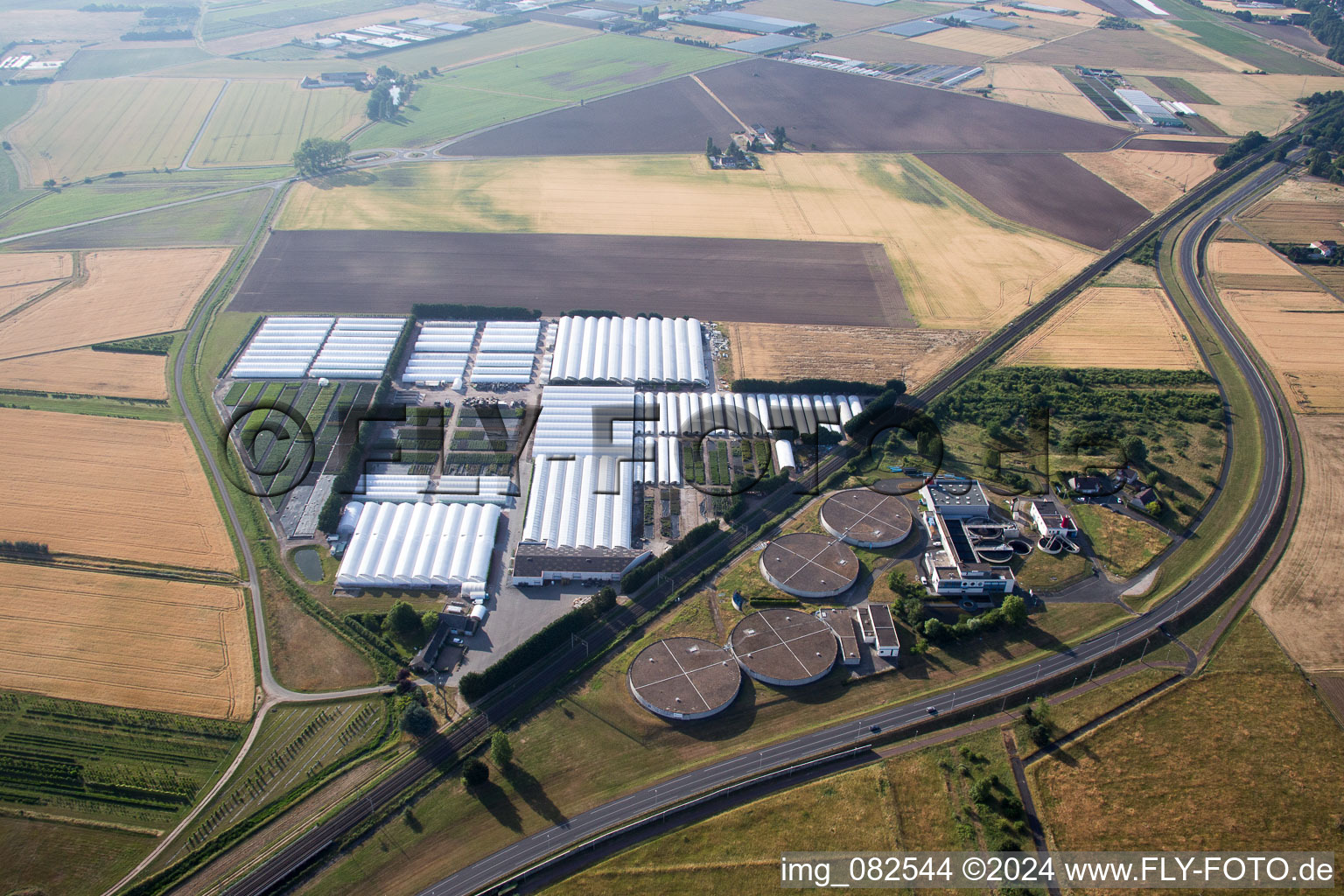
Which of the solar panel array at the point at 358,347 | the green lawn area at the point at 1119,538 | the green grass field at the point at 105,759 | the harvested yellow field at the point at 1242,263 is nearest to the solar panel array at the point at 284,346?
the solar panel array at the point at 358,347

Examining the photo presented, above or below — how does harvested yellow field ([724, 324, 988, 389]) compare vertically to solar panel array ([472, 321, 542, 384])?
above

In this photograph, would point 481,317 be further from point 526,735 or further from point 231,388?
point 526,735

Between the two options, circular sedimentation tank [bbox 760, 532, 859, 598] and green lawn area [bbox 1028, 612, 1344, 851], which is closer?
green lawn area [bbox 1028, 612, 1344, 851]

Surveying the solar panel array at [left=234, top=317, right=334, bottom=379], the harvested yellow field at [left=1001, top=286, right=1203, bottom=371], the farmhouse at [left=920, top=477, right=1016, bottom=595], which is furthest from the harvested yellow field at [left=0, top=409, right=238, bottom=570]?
the harvested yellow field at [left=1001, top=286, right=1203, bottom=371]

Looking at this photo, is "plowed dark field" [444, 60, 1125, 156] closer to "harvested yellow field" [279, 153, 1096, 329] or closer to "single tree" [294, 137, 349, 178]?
"harvested yellow field" [279, 153, 1096, 329]

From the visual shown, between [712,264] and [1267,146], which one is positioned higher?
[1267,146]

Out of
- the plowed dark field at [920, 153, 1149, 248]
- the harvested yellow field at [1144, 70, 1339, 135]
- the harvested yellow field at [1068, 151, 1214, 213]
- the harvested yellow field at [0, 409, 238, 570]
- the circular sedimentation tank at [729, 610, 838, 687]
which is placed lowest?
the harvested yellow field at [0, 409, 238, 570]

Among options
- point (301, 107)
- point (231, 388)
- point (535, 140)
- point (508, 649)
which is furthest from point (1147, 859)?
point (301, 107)
